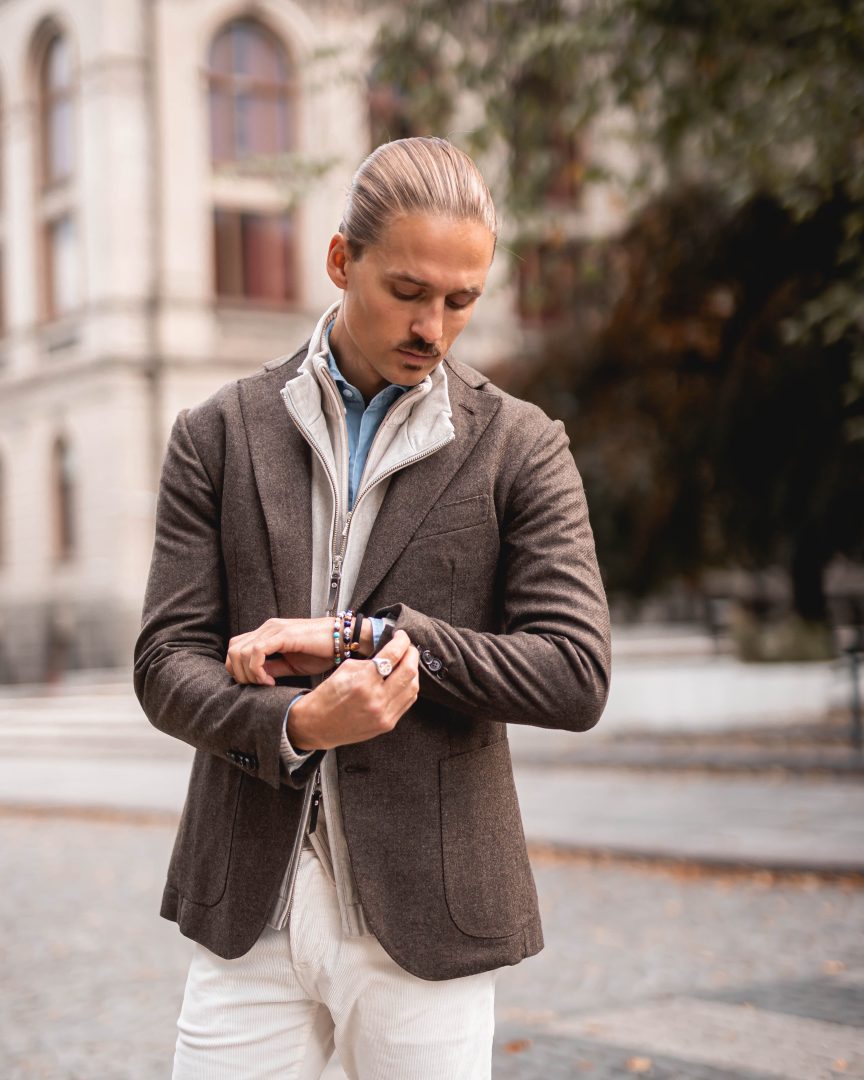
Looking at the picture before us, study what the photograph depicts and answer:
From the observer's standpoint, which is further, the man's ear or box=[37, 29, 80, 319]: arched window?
box=[37, 29, 80, 319]: arched window

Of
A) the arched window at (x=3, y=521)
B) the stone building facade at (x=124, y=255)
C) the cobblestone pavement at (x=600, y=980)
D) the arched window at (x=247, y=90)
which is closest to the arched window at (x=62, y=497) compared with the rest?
the stone building facade at (x=124, y=255)

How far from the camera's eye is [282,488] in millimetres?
2174

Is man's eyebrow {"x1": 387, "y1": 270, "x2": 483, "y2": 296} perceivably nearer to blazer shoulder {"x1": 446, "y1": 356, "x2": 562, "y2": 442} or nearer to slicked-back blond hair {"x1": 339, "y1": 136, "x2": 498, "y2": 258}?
slicked-back blond hair {"x1": 339, "y1": 136, "x2": 498, "y2": 258}

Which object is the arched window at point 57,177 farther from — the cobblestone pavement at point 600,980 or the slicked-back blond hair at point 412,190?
the slicked-back blond hair at point 412,190

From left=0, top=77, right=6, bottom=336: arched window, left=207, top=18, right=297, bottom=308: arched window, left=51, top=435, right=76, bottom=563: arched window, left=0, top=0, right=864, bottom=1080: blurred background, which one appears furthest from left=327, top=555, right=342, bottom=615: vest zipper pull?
left=0, top=77, right=6, bottom=336: arched window

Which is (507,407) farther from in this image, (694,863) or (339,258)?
(694,863)

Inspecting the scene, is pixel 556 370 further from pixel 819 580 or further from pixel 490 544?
pixel 490 544

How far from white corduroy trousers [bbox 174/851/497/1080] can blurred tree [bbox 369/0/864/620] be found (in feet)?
24.6

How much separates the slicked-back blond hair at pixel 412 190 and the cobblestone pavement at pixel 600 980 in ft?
11.2

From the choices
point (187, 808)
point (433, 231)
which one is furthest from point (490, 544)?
point (187, 808)

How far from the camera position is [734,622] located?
2131cm

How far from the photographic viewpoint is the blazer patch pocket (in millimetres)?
2115

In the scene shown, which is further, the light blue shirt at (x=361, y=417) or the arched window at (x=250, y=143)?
the arched window at (x=250, y=143)

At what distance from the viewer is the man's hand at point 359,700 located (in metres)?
1.89
